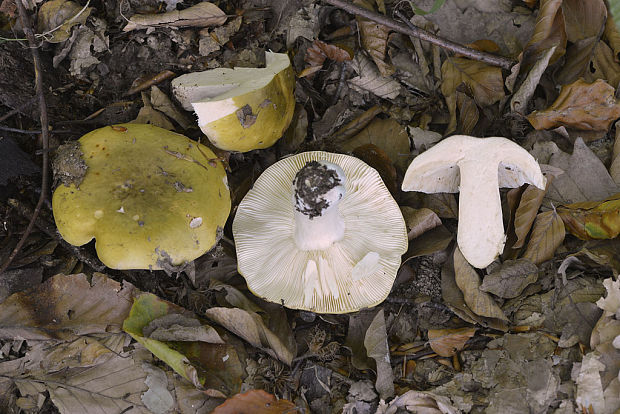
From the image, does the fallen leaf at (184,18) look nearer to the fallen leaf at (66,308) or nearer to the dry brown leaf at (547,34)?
the fallen leaf at (66,308)

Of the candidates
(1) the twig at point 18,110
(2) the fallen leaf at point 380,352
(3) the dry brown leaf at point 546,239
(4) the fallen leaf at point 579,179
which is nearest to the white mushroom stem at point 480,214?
(3) the dry brown leaf at point 546,239

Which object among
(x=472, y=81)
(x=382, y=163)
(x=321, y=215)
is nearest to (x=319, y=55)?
(x=382, y=163)

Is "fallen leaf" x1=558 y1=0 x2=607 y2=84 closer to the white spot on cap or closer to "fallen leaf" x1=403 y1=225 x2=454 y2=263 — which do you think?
"fallen leaf" x1=403 y1=225 x2=454 y2=263

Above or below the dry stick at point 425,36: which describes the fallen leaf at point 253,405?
below

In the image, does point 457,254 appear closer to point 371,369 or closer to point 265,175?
point 371,369

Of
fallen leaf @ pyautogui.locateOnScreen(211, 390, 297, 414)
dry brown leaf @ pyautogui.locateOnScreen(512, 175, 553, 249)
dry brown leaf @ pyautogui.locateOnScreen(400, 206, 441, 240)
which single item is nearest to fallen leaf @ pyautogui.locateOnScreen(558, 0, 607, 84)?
dry brown leaf @ pyautogui.locateOnScreen(512, 175, 553, 249)

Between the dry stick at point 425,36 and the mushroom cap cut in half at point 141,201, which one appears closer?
the mushroom cap cut in half at point 141,201
